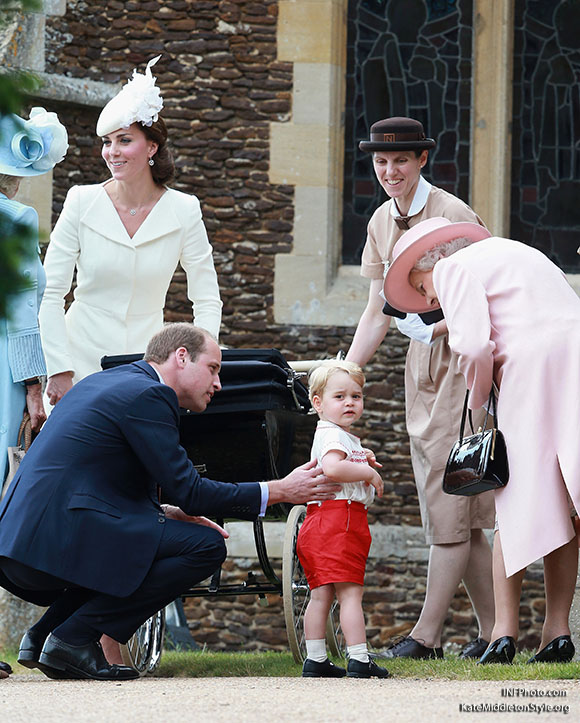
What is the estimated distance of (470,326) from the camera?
444 centimetres

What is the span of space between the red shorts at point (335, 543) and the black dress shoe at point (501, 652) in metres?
0.54

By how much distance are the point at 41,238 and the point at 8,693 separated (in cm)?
218

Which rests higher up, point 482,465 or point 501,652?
point 482,465

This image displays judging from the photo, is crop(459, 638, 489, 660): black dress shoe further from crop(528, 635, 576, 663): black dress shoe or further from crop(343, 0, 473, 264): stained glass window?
crop(343, 0, 473, 264): stained glass window

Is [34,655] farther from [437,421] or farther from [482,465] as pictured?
[437,421]

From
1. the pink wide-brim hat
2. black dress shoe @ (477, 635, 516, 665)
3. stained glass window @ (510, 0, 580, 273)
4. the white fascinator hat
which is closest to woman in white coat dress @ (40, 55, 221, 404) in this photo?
the white fascinator hat

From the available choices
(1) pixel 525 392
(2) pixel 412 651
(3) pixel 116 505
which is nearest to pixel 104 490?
(3) pixel 116 505

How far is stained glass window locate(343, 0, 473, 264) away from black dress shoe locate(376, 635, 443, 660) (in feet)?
14.7

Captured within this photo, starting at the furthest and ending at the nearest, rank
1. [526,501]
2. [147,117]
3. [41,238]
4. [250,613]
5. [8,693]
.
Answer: [250,613], [147,117], [526,501], [8,693], [41,238]

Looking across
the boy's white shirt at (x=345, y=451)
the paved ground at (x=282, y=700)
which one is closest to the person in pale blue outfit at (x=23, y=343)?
the paved ground at (x=282, y=700)

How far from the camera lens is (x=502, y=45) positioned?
9.24 m

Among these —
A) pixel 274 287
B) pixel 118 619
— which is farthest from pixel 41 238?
pixel 274 287

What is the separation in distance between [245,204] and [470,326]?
473cm

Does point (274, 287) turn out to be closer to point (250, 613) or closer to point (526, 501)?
point (250, 613)
